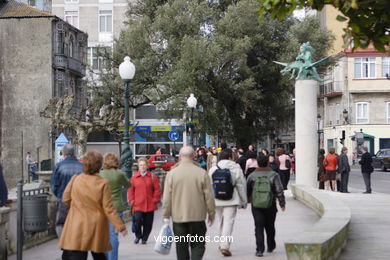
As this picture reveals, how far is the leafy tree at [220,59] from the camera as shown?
3609 cm

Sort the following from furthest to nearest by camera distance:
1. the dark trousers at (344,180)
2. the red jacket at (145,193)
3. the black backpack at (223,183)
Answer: the dark trousers at (344,180), the red jacket at (145,193), the black backpack at (223,183)

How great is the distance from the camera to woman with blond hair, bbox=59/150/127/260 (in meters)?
7.35

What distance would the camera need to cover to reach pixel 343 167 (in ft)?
79.2

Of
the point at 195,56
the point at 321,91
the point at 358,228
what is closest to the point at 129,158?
the point at 358,228

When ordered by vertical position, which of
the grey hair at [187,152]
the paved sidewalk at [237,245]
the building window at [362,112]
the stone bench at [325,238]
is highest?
the building window at [362,112]

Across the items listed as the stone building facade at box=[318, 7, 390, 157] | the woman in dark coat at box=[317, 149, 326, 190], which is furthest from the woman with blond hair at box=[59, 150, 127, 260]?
the stone building facade at box=[318, 7, 390, 157]

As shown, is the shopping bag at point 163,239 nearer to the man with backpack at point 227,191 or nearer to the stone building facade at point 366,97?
the man with backpack at point 227,191

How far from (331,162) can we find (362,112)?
4042 centimetres

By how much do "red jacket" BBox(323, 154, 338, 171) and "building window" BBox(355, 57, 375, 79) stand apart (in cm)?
3994

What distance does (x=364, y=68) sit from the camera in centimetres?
6297

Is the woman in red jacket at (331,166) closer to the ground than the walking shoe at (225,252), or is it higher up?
higher up

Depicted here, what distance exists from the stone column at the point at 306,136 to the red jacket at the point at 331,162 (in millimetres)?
397

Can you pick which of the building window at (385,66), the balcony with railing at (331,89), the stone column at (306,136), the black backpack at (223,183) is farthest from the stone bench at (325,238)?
the balcony with railing at (331,89)

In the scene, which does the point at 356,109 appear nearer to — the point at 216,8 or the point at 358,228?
the point at 216,8
